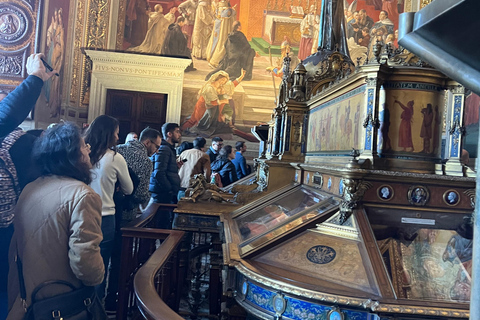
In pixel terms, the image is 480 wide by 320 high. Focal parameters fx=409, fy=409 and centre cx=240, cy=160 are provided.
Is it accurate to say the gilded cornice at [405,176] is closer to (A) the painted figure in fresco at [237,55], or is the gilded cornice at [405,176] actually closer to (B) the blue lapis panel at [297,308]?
(B) the blue lapis panel at [297,308]

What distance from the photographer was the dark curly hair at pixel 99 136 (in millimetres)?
3035

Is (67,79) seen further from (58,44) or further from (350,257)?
(350,257)

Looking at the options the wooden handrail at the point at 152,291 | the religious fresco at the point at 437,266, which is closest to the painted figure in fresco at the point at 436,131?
the religious fresco at the point at 437,266

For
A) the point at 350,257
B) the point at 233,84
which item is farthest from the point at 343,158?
the point at 233,84

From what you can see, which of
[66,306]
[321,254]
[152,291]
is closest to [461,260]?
[321,254]

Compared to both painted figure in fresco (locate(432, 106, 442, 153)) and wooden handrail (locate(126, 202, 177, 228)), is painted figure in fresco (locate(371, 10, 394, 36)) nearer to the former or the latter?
wooden handrail (locate(126, 202, 177, 228))

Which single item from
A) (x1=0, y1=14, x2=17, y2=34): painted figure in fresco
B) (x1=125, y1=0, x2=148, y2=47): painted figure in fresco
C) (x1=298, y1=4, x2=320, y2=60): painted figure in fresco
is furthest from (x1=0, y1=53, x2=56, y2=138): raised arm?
(x1=298, y1=4, x2=320, y2=60): painted figure in fresco

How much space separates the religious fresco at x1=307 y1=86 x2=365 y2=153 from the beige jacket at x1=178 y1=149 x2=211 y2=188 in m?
2.03

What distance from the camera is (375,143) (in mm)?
2660

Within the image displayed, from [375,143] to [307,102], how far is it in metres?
1.81

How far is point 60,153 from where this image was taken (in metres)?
2.02

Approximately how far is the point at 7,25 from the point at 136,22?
3649mm

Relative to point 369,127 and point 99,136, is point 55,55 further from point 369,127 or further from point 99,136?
point 369,127

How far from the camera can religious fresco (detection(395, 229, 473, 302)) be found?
1.95 meters
